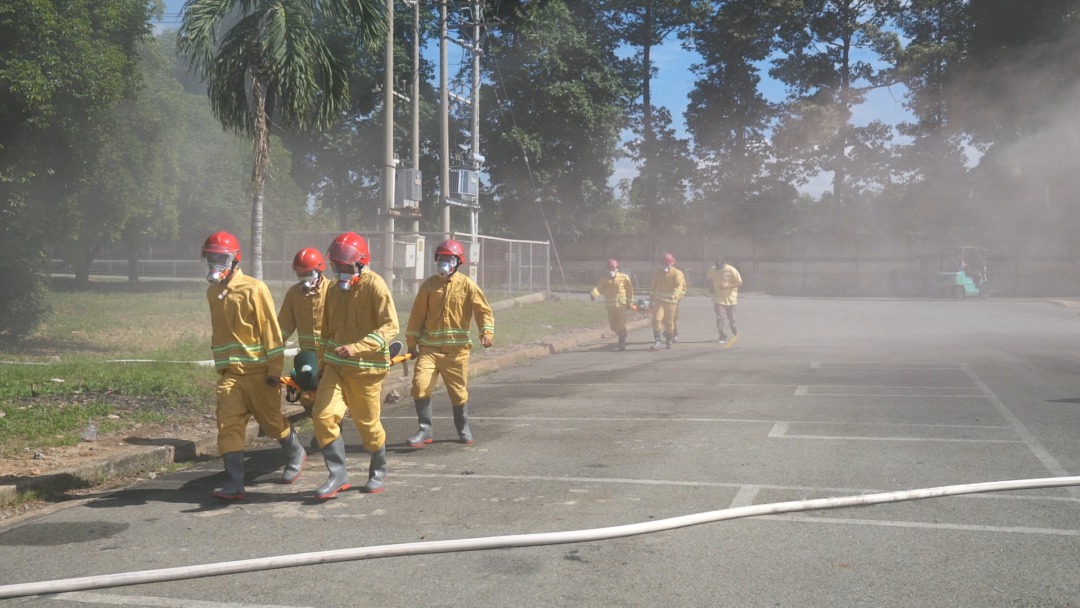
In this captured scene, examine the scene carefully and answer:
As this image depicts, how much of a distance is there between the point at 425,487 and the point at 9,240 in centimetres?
1344

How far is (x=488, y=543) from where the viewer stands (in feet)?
17.2

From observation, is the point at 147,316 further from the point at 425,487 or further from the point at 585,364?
the point at 425,487

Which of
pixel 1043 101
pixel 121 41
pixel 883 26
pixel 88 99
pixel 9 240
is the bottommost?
pixel 9 240

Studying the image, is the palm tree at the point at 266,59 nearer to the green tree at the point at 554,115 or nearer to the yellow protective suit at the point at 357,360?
the yellow protective suit at the point at 357,360

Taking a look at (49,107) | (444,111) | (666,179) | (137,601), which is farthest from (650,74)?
(137,601)

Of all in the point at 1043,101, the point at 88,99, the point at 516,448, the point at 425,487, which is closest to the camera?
the point at 425,487

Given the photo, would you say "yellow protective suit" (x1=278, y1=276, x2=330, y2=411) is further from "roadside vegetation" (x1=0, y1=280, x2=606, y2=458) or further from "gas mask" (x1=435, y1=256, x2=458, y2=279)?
"roadside vegetation" (x1=0, y1=280, x2=606, y2=458)

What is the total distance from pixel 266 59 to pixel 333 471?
8.20 metres

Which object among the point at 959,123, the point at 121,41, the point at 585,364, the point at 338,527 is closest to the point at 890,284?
the point at 959,123

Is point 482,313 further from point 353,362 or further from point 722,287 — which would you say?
point 722,287

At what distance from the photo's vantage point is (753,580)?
4.65 m

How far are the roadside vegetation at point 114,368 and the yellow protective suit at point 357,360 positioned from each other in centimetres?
288

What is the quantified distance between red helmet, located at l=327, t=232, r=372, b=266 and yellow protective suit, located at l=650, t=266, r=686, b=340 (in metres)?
11.8

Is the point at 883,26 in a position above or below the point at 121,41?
above
